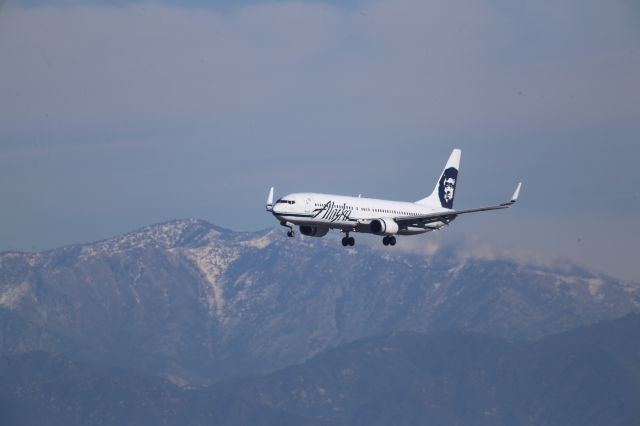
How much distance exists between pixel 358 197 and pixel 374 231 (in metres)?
4.99

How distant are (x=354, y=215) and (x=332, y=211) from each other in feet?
14.6

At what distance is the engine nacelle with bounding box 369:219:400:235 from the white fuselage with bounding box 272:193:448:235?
579 mm

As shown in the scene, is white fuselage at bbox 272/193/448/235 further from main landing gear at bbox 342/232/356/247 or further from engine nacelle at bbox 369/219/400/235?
main landing gear at bbox 342/232/356/247

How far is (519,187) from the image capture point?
161 m

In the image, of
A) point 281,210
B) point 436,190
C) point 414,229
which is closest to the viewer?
point 281,210

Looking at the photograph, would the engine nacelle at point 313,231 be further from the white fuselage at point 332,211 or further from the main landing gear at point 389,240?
the main landing gear at point 389,240

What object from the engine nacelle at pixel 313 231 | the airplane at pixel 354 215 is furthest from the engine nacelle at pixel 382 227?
the engine nacelle at pixel 313 231

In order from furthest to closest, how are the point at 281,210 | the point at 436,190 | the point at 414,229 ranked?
the point at 436,190
the point at 414,229
the point at 281,210

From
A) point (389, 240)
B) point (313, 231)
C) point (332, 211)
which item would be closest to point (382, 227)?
point (389, 240)

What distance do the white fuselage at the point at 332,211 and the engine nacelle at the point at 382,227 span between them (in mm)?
579

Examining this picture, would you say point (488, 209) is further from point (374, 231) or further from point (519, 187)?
point (374, 231)

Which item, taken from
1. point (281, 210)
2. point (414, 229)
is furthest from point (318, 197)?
point (414, 229)

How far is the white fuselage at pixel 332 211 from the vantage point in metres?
158

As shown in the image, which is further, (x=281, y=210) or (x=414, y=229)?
(x=414, y=229)
